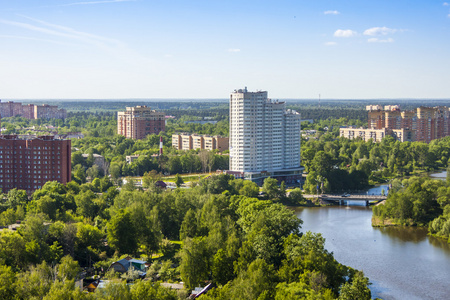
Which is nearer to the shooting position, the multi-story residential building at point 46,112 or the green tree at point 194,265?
the green tree at point 194,265

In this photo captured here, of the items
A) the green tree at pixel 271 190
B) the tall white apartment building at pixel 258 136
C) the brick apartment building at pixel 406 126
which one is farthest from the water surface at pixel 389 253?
the brick apartment building at pixel 406 126

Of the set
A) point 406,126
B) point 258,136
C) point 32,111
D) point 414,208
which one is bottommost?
point 414,208

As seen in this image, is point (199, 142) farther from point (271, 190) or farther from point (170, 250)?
point (170, 250)

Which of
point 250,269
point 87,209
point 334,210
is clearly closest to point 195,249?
point 250,269

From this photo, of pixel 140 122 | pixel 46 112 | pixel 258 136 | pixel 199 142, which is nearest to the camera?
pixel 258 136

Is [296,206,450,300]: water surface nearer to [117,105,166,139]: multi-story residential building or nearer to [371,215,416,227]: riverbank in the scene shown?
[371,215,416,227]: riverbank


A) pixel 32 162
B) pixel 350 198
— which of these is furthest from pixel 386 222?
pixel 32 162

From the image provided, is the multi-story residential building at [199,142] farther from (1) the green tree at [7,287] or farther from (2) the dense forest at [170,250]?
(1) the green tree at [7,287]
